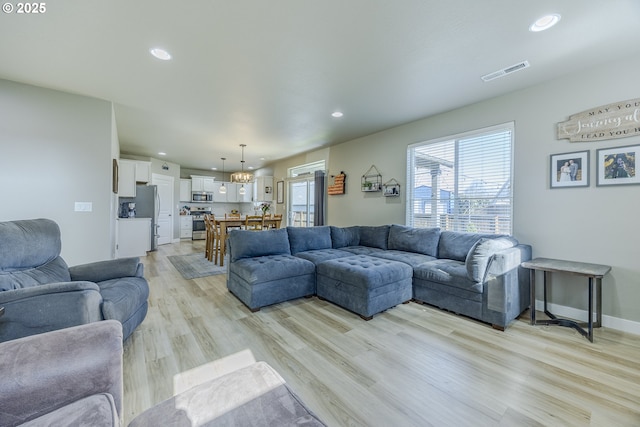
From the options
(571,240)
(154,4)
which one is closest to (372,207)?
(571,240)

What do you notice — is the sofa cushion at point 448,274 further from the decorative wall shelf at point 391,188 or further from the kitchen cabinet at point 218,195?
Result: the kitchen cabinet at point 218,195

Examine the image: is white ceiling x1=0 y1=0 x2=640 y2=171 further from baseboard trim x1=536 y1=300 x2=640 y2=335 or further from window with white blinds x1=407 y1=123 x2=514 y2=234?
baseboard trim x1=536 y1=300 x2=640 y2=335

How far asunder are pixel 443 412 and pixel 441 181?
3.26m

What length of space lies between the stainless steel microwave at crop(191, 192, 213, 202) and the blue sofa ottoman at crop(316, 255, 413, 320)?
24.9ft

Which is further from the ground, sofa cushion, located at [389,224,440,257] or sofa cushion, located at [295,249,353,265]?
sofa cushion, located at [389,224,440,257]

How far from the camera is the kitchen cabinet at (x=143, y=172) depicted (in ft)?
20.2

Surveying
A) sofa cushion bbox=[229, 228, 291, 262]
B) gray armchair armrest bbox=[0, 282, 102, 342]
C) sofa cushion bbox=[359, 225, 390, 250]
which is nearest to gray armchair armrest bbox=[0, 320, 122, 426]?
gray armchair armrest bbox=[0, 282, 102, 342]

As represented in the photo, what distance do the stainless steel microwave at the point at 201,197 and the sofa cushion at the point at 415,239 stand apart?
7.61m

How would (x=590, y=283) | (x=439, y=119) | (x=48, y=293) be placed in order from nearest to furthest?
(x=48, y=293), (x=590, y=283), (x=439, y=119)

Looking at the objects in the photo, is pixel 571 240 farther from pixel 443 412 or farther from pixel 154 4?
pixel 154 4

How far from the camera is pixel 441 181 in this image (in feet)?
13.3

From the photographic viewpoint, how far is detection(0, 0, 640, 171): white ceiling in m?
1.93

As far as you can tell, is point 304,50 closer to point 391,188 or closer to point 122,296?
point 122,296

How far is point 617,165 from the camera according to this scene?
256cm
